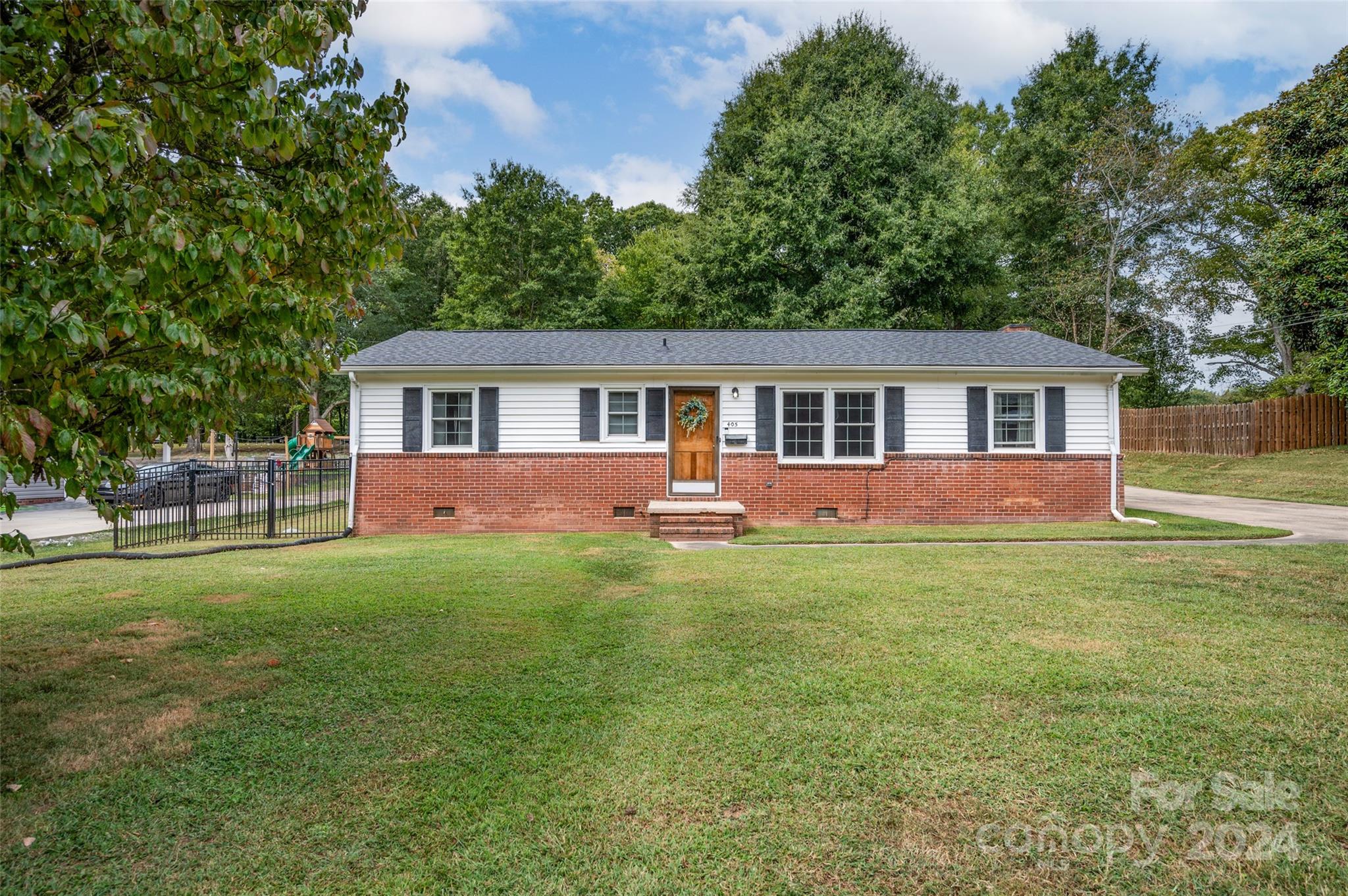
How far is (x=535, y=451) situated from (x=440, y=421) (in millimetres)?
1855

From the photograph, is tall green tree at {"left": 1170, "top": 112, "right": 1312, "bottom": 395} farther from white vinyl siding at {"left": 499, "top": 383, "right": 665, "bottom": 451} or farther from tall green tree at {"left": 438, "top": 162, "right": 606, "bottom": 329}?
white vinyl siding at {"left": 499, "top": 383, "right": 665, "bottom": 451}

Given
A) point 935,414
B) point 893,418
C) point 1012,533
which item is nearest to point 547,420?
point 893,418

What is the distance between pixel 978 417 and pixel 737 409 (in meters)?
4.42

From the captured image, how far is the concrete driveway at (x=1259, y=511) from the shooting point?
35.6 ft

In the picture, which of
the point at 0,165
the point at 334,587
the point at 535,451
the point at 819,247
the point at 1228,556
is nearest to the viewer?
the point at 0,165

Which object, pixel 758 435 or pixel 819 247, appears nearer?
pixel 758 435

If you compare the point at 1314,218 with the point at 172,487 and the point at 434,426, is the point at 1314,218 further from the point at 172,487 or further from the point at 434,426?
the point at 172,487

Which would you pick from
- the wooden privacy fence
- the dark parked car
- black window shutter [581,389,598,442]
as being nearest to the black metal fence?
the dark parked car

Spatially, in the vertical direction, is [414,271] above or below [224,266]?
above

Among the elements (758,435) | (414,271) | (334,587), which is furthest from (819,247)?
(414,271)

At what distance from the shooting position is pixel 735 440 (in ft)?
39.3

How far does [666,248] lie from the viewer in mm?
29859

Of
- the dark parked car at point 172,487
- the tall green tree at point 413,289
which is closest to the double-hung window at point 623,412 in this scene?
the dark parked car at point 172,487

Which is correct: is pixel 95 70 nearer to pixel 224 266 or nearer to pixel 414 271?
pixel 224 266
